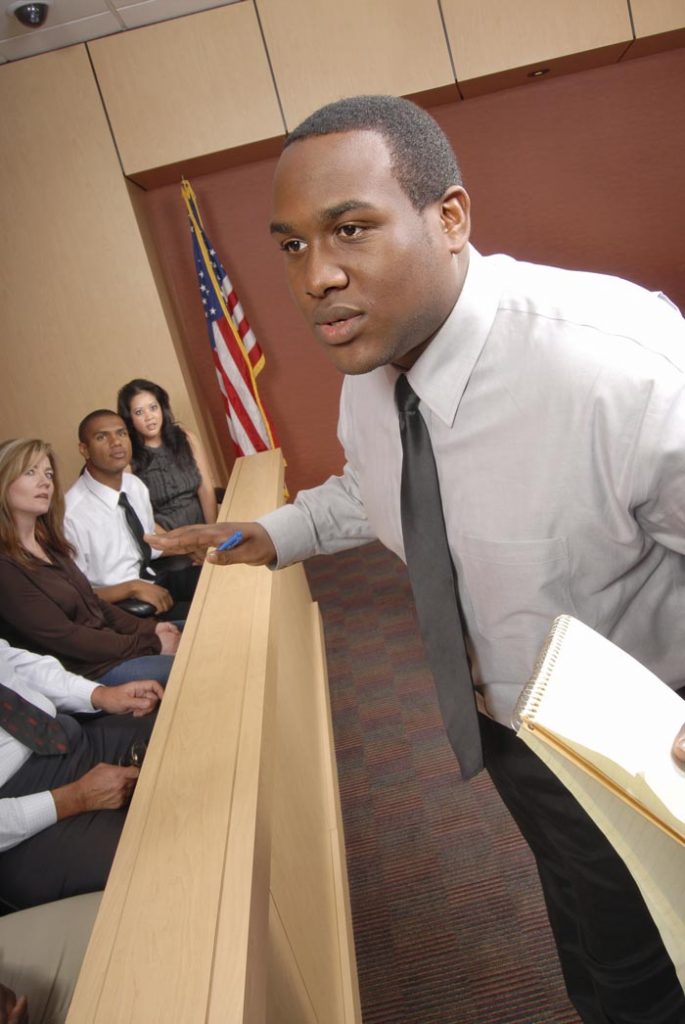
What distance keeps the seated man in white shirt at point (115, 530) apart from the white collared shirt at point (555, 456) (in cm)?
210

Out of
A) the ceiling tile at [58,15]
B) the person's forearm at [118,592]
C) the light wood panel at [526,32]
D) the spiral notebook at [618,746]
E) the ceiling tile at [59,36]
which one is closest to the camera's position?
the spiral notebook at [618,746]

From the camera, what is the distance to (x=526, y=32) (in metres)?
4.52

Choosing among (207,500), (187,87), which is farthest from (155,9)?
(207,500)

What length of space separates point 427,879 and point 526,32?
4329 mm

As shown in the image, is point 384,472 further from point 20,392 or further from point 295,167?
point 20,392

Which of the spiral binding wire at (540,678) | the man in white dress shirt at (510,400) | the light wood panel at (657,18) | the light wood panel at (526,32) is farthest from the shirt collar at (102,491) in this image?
the light wood panel at (657,18)

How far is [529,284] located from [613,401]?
8.5 inches

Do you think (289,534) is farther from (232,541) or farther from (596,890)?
(596,890)

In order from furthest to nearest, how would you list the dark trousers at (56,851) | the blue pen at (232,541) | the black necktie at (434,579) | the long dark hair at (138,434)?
the long dark hair at (138,434)
the dark trousers at (56,851)
the blue pen at (232,541)
the black necktie at (434,579)

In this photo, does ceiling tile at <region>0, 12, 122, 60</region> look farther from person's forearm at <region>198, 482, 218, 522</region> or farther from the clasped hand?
the clasped hand

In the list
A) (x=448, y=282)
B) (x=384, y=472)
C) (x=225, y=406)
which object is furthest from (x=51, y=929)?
(x=225, y=406)

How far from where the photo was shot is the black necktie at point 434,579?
3.79ft

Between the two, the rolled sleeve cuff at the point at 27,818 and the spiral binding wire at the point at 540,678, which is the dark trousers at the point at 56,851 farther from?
the spiral binding wire at the point at 540,678

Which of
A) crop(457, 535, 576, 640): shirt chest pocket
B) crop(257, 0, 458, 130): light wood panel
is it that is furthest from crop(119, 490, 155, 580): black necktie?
crop(257, 0, 458, 130): light wood panel
